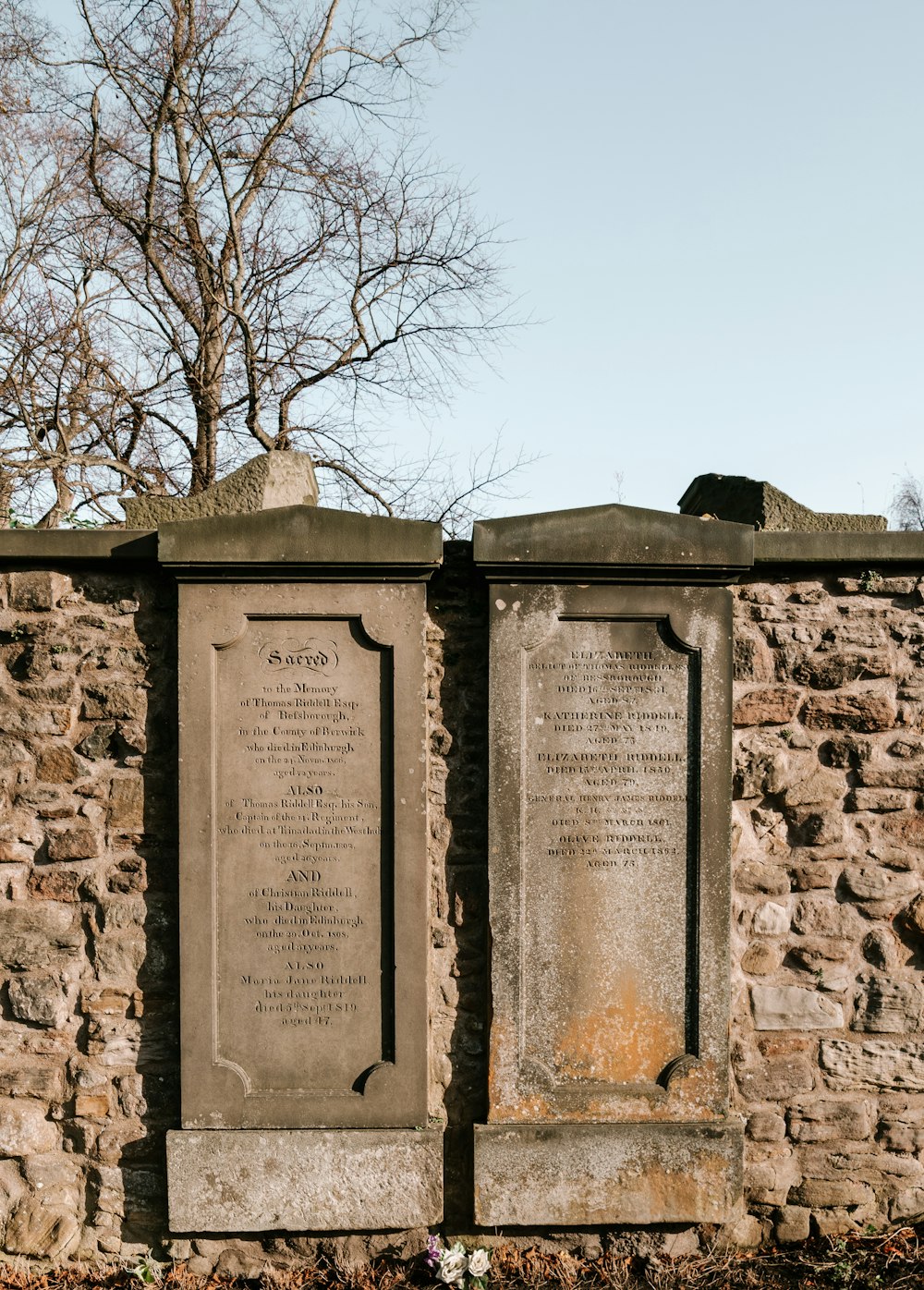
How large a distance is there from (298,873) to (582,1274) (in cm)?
188

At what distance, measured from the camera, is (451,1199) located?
3797 mm

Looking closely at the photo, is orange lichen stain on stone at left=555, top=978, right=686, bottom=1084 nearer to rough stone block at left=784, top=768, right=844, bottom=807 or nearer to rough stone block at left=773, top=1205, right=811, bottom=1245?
rough stone block at left=773, top=1205, right=811, bottom=1245

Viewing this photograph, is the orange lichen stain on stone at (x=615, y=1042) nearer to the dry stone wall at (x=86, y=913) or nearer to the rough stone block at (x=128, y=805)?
the dry stone wall at (x=86, y=913)

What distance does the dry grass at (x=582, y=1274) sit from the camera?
3.63m

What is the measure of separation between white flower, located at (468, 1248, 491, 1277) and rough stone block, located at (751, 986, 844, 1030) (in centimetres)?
137

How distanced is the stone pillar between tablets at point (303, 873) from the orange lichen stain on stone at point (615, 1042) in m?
0.59

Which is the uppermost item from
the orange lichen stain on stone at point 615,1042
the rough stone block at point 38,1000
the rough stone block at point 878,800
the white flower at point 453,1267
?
the rough stone block at point 878,800

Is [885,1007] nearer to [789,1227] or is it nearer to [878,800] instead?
[878,800]

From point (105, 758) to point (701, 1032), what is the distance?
8.52 ft

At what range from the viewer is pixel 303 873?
374 cm

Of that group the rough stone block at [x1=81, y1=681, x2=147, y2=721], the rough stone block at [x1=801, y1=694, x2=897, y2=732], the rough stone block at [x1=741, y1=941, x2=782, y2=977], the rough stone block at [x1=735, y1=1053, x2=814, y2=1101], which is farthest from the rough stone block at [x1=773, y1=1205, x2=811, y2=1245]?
the rough stone block at [x1=81, y1=681, x2=147, y2=721]

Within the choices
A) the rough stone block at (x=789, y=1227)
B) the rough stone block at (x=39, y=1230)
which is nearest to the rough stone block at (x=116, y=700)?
the rough stone block at (x=39, y=1230)

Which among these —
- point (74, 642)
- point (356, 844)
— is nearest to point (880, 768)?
point (356, 844)

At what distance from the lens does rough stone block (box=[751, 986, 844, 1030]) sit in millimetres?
3883
